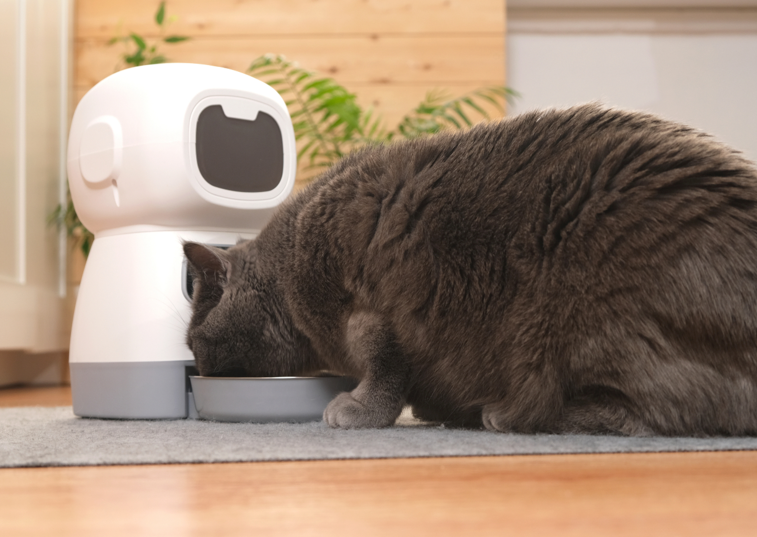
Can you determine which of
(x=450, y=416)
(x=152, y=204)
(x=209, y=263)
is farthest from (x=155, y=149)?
(x=450, y=416)

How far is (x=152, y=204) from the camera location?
58.6 inches

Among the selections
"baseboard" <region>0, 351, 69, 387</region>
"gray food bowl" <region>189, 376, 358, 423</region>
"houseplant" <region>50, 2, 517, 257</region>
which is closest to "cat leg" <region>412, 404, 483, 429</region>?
"gray food bowl" <region>189, 376, 358, 423</region>

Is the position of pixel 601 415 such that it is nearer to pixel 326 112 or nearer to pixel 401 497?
pixel 401 497

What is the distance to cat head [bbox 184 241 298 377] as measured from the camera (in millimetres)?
1410

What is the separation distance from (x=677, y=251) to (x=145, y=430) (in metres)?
0.93

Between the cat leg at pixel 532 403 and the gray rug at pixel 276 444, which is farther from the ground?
the cat leg at pixel 532 403

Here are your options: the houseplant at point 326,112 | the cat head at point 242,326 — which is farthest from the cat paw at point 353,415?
the houseplant at point 326,112

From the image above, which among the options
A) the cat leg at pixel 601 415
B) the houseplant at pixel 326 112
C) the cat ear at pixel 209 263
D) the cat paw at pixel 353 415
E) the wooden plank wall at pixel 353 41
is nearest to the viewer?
the cat leg at pixel 601 415

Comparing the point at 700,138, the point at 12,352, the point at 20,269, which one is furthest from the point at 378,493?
the point at 12,352

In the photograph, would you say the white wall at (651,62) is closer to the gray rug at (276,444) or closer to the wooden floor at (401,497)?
the gray rug at (276,444)

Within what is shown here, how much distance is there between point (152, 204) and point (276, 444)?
69 centimetres

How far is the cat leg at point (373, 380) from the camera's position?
4.02ft

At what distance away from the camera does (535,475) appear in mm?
793

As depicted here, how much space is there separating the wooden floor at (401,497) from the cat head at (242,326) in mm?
516
